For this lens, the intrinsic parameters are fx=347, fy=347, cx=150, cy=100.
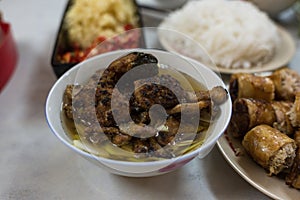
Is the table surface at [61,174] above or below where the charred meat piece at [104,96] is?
below

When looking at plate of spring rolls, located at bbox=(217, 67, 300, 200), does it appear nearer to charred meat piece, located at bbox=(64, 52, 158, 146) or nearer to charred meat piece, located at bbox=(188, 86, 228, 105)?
charred meat piece, located at bbox=(188, 86, 228, 105)

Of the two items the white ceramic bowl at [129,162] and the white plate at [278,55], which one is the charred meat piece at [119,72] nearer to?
the white ceramic bowl at [129,162]

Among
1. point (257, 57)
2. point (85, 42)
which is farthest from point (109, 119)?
point (257, 57)

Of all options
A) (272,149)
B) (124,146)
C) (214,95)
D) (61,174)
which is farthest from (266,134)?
(61,174)

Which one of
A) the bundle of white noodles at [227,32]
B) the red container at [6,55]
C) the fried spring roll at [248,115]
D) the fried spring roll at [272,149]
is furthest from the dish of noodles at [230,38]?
the red container at [6,55]

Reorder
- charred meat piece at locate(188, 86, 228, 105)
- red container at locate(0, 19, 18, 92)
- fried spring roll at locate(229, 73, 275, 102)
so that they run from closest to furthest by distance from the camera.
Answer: charred meat piece at locate(188, 86, 228, 105) < fried spring roll at locate(229, 73, 275, 102) < red container at locate(0, 19, 18, 92)

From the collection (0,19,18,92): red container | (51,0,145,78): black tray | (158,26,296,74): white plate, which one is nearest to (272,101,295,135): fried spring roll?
(158,26,296,74): white plate
